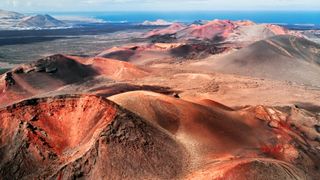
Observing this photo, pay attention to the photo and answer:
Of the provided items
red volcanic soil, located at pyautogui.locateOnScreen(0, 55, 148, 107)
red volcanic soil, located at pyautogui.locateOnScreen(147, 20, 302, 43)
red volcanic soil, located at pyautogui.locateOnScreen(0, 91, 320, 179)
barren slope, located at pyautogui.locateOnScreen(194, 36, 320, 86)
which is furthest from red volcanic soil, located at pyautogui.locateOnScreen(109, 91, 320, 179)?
red volcanic soil, located at pyautogui.locateOnScreen(147, 20, 302, 43)

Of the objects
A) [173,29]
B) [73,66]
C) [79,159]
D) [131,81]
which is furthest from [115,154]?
[173,29]

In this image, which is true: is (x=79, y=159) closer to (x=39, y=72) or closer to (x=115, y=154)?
(x=115, y=154)

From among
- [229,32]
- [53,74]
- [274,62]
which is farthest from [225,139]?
[229,32]

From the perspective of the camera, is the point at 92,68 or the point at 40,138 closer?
the point at 40,138

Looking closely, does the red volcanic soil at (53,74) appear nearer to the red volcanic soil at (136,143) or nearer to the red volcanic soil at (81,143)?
the red volcanic soil at (81,143)

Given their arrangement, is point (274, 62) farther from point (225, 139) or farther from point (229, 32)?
point (229, 32)

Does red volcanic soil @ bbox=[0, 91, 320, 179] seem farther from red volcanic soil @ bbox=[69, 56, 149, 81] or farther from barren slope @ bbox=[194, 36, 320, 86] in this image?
barren slope @ bbox=[194, 36, 320, 86]
